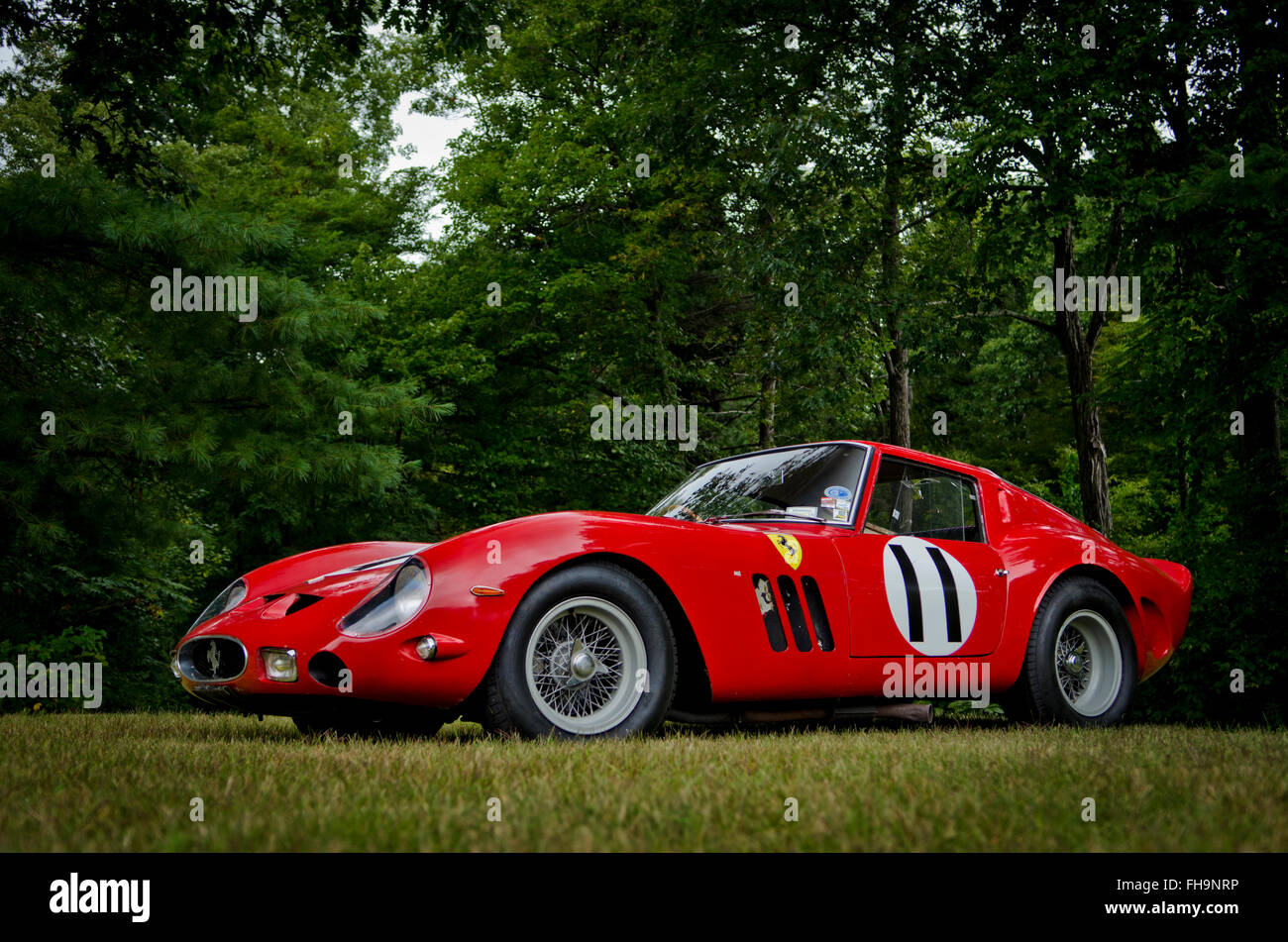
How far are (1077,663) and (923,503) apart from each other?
1.30 meters

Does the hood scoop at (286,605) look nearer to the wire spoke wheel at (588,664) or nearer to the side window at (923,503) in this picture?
the wire spoke wheel at (588,664)

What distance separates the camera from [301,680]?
3.97 meters

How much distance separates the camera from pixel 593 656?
4043 mm

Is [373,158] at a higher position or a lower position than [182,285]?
higher

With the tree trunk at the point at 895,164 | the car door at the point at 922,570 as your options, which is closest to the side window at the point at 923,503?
the car door at the point at 922,570

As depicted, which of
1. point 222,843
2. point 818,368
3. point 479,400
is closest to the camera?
point 222,843

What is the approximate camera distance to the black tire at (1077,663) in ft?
17.4

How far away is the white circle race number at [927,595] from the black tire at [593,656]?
4.34 feet

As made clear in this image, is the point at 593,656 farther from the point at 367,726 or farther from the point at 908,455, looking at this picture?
the point at 908,455

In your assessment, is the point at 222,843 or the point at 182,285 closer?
the point at 222,843

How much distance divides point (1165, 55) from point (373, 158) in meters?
20.6
